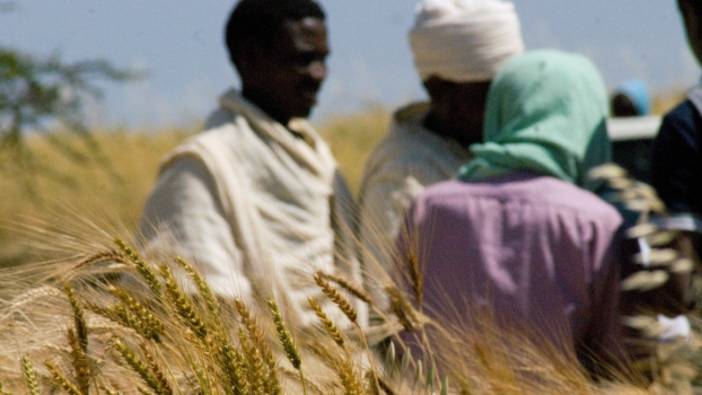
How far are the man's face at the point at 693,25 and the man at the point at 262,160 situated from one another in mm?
1643

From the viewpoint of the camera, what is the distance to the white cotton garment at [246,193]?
4566 millimetres

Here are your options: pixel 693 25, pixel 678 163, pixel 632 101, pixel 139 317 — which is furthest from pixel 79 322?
pixel 632 101

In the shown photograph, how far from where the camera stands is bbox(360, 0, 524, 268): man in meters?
4.50

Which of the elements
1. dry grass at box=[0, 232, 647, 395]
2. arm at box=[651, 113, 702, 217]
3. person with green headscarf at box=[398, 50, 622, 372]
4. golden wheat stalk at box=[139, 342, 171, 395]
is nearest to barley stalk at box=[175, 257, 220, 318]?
dry grass at box=[0, 232, 647, 395]

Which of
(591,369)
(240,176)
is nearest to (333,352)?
(591,369)

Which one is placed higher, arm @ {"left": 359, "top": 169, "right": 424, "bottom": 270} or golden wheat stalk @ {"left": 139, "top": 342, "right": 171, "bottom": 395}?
golden wheat stalk @ {"left": 139, "top": 342, "right": 171, "bottom": 395}

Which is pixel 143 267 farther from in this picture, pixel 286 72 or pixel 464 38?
pixel 286 72

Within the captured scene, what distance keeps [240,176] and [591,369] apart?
204cm

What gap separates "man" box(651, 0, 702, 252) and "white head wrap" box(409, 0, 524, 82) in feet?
4.51

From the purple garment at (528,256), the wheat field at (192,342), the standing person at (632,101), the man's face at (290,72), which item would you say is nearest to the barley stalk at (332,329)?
the wheat field at (192,342)

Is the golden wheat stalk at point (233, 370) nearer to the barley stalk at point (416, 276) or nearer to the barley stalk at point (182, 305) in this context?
the barley stalk at point (182, 305)

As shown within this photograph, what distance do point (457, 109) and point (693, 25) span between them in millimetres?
1375

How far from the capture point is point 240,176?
4879 millimetres

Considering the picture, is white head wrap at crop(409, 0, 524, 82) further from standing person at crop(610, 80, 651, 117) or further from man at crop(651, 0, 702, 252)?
standing person at crop(610, 80, 651, 117)
